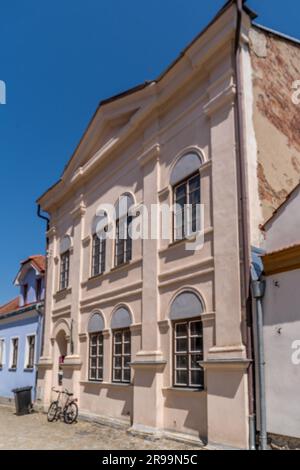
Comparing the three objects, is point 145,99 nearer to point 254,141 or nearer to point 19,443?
point 254,141

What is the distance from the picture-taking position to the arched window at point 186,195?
10727mm

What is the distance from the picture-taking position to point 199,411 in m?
9.59

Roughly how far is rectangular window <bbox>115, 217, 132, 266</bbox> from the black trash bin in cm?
676

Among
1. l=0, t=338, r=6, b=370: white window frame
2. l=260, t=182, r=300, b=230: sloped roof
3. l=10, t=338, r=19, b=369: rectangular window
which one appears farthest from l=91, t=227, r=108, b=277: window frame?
l=0, t=338, r=6, b=370: white window frame

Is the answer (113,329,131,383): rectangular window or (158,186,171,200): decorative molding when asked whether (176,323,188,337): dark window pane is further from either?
(158,186,171,200): decorative molding

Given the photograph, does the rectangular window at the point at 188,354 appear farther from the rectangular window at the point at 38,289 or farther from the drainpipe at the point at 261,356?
the rectangular window at the point at 38,289

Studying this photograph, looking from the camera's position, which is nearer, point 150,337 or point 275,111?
point 275,111

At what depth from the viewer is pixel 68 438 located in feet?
37.3

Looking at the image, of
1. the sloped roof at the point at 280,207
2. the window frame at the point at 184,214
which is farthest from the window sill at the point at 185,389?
the sloped roof at the point at 280,207

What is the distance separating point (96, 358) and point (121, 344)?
1662mm

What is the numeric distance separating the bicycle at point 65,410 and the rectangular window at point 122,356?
2193mm

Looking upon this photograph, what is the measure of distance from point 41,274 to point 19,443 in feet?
35.3

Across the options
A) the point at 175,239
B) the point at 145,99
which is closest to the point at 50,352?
the point at 175,239

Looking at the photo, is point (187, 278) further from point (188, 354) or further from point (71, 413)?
point (71, 413)
